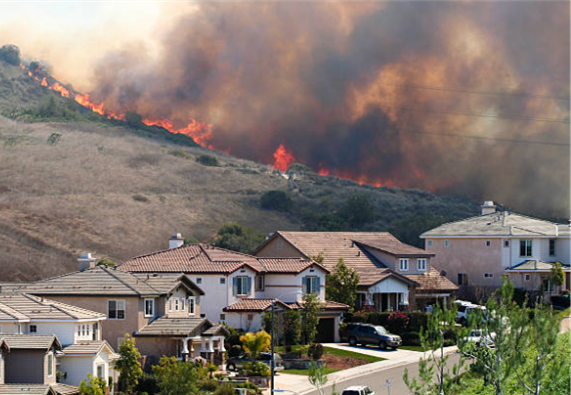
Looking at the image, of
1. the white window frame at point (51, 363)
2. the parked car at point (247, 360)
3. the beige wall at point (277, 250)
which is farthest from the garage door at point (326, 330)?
the white window frame at point (51, 363)

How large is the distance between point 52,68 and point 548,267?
4775 inches

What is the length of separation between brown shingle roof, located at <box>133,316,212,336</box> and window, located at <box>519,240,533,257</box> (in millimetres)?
37352

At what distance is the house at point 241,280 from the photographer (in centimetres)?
6819

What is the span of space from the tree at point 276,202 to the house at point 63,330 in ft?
287

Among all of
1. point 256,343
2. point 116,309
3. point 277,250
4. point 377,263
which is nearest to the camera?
point 116,309

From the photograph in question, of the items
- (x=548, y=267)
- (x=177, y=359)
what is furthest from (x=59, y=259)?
(x=177, y=359)

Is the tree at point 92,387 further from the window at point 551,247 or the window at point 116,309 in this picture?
the window at point 551,247

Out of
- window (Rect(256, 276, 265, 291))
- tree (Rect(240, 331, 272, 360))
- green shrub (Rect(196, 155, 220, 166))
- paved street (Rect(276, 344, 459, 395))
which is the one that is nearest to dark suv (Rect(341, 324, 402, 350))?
paved street (Rect(276, 344, 459, 395))

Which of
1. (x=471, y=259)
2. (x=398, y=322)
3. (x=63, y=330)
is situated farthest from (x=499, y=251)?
(x=63, y=330)

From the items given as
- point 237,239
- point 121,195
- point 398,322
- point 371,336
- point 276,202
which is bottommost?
point 371,336

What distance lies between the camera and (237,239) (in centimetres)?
11188

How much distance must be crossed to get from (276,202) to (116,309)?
8451cm

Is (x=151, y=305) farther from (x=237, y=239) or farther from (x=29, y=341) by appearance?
(x=237, y=239)

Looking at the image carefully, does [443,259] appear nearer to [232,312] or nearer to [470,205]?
[232,312]
